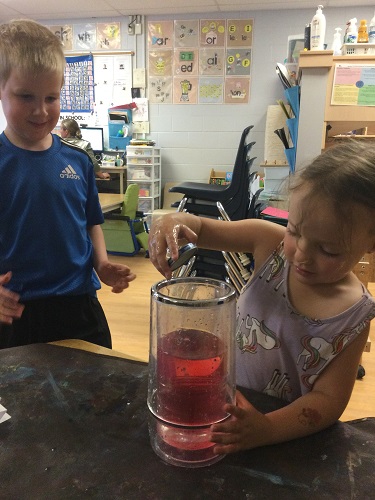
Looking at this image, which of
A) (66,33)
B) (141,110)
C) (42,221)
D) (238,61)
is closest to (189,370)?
(42,221)

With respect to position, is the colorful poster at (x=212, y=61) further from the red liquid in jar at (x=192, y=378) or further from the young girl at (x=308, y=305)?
the red liquid in jar at (x=192, y=378)

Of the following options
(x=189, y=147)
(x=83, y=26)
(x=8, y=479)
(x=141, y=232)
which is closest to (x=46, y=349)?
(x=8, y=479)

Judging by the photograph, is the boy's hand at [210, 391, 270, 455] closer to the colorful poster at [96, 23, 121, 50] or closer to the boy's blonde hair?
the boy's blonde hair

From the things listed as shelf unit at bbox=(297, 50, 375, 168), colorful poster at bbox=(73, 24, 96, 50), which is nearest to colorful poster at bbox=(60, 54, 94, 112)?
colorful poster at bbox=(73, 24, 96, 50)

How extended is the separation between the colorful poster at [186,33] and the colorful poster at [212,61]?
140 mm

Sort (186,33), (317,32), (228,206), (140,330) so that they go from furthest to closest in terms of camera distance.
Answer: (186,33) → (140,330) → (228,206) → (317,32)

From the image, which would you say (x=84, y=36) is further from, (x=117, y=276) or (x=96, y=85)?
(x=117, y=276)

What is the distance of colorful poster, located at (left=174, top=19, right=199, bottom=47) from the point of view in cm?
425

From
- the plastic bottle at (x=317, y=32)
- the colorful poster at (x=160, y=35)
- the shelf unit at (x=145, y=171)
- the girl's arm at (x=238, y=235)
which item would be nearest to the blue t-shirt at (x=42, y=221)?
the girl's arm at (x=238, y=235)

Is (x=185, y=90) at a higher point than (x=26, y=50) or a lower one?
higher

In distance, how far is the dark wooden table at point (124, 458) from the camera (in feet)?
1.42

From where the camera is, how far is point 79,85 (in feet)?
15.3

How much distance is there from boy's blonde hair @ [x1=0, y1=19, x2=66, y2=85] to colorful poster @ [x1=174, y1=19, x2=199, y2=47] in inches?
149

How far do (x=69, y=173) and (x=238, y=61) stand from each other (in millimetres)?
3750
